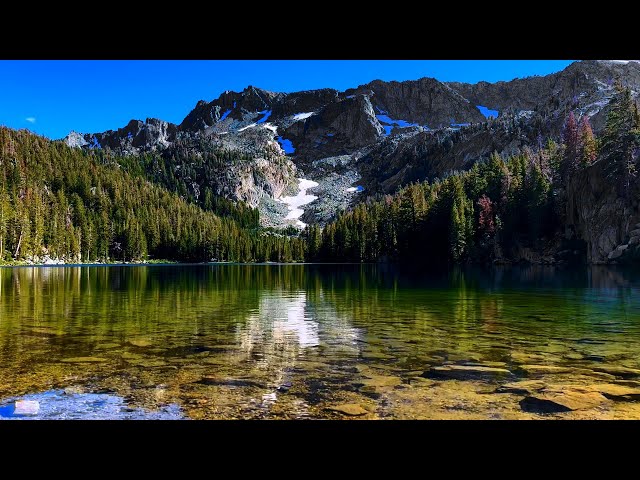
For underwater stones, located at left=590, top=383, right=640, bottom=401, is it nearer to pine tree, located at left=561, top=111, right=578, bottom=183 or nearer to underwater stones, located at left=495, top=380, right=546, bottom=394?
underwater stones, located at left=495, top=380, right=546, bottom=394

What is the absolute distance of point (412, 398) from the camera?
1061 cm

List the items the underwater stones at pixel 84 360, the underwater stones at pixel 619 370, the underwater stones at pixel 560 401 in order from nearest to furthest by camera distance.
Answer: the underwater stones at pixel 560 401 → the underwater stones at pixel 619 370 → the underwater stones at pixel 84 360

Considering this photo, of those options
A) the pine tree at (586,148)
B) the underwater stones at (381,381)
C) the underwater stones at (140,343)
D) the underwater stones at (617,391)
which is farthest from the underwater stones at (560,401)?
the pine tree at (586,148)

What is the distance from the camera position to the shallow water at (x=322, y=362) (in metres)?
10.0

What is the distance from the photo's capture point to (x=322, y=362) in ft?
47.7

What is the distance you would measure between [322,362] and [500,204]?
120 m

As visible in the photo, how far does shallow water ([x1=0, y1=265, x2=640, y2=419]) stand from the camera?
395 inches

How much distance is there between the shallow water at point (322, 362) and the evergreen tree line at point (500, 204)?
3067 inches

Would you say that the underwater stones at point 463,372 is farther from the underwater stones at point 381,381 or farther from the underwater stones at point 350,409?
the underwater stones at point 350,409

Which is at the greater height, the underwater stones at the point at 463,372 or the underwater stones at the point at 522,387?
the underwater stones at the point at 522,387

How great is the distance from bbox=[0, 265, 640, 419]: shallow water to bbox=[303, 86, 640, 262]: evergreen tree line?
3067 inches
